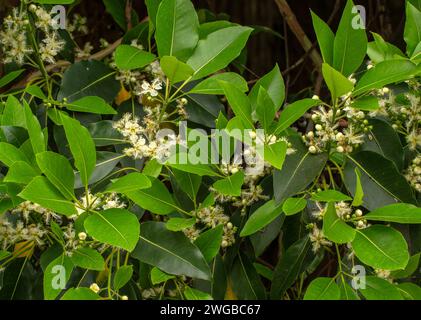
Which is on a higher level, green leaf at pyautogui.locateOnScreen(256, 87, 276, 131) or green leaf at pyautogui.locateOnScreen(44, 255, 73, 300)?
green leaf at pyautogui.locateOnScreen(256, 87, 276, 131)

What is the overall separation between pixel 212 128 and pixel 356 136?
330mm

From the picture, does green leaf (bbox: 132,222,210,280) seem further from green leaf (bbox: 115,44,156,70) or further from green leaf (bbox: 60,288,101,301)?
green leaf (bbox: 115,44,156,70)

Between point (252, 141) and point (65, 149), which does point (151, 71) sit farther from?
point (252, 141)

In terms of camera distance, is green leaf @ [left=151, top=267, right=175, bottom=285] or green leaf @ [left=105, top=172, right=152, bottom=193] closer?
green leaf @ [left=105, top=172, right=152, bottom=193]

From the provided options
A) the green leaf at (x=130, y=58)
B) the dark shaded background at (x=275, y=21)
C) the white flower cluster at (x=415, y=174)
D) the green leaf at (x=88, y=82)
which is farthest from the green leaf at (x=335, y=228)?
the dark shaded background at (x=275, y=21)

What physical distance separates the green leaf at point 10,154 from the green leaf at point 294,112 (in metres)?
0.40

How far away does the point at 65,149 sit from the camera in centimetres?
138

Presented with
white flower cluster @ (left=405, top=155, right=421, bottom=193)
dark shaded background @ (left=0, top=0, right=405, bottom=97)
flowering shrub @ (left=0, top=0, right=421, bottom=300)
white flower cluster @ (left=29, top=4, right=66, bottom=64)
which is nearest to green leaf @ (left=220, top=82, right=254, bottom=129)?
flowering shrub @ (left=0, top=0, right=421, bottom=300)

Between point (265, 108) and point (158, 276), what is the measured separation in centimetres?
31

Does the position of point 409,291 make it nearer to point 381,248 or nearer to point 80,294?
point 381,248

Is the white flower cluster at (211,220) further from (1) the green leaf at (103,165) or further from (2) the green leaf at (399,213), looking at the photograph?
(2) the green leaf at (399,213)

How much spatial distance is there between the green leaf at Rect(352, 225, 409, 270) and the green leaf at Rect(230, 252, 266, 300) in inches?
11.8

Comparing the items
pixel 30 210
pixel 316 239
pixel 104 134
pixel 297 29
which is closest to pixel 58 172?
pixel 30 210

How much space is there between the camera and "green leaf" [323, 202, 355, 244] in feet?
3.58
